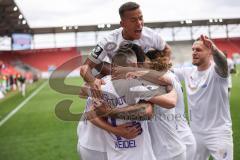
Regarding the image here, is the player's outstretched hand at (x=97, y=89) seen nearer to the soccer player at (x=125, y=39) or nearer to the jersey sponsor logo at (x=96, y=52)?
the soccer player at (x=125, y=39)

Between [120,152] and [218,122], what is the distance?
236 centimetres

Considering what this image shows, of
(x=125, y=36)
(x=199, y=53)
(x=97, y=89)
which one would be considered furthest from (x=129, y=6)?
(x=199, y=53)

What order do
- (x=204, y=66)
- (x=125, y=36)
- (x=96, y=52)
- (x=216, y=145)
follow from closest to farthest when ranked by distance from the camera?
(x=125, y=36), (x=96, y=52), (x=216, y=145), (x=204, y=66)

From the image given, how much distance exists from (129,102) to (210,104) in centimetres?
238

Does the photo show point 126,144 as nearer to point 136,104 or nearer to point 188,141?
point 136,104

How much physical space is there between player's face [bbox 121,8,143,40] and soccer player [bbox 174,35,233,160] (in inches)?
50.0

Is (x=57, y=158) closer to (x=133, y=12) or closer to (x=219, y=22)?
(x=133, y=12)

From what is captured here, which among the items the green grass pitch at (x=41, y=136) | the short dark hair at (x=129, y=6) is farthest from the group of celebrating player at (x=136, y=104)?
the green grass pitch at (x=41, y=136)

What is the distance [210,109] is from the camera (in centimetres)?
547

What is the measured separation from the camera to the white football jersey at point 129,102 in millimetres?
3342

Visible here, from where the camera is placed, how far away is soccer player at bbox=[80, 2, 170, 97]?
416 cm

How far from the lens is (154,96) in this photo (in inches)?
131

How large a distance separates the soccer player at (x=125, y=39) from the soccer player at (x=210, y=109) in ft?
3.10

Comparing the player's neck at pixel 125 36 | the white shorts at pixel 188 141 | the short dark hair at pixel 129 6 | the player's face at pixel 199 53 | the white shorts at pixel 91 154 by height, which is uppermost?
the short dark hair at pixel 129 6
